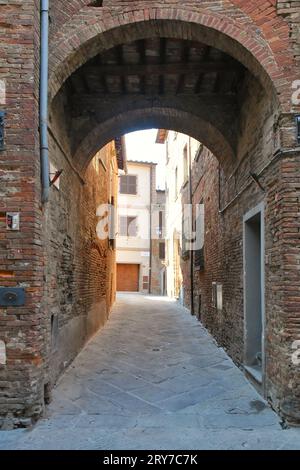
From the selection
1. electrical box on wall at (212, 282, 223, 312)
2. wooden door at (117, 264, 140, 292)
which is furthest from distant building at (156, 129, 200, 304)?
wooden door at (117, 264, 140, 292)

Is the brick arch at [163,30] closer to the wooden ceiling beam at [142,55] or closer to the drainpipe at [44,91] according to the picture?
the drainpipe at [44,91]

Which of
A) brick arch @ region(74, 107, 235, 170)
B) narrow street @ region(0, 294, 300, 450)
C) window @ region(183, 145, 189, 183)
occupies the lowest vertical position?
narrow street @ region(0, 294, 300, 450)

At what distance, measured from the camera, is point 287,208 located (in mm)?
4484

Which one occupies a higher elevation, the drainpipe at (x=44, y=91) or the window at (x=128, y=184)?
the window at (x=128, y=184)

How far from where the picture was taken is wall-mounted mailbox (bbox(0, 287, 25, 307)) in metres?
4.43

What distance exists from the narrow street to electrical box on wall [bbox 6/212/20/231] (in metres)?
1.90

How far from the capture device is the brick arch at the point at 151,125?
7.52 metres

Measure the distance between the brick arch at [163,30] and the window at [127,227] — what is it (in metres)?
23.1

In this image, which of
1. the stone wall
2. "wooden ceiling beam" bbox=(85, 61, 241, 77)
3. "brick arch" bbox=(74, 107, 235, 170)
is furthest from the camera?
"brick arch" bbox=(74, 107, 235, 170)

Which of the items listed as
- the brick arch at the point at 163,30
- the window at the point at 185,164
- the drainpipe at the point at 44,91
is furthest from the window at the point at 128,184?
the drainpipe at the point at 44,91

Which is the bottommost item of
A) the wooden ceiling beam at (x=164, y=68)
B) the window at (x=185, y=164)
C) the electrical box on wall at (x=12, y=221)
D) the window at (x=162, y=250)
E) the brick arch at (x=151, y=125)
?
the electrical box on wall at (x=12, y=221)

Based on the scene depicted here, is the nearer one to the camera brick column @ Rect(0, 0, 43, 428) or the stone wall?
brick column @ Rect(0, 0, 43, 428)

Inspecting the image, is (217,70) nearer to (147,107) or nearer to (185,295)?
(147,107)

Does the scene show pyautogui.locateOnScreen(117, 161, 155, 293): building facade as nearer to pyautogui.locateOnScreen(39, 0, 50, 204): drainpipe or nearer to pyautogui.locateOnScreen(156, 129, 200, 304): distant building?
pyautogui.locateOnScreen(156, 129, 200, 304): distant building
